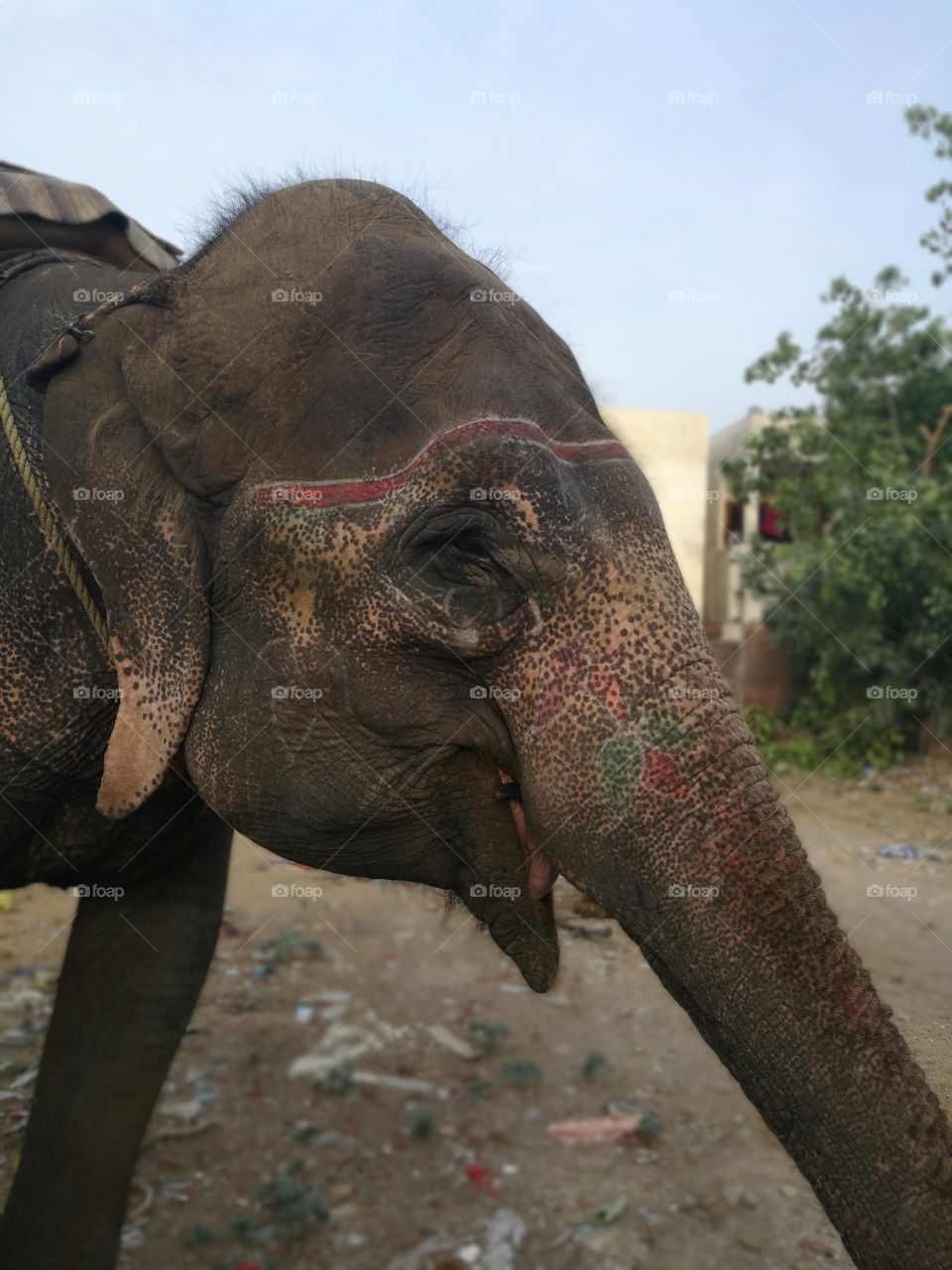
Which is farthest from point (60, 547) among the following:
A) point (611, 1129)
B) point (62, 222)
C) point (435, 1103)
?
point (611, 1129)

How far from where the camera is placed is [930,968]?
192 inches

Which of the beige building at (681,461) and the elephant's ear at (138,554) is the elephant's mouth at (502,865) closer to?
the elephant's ear at (138,554)

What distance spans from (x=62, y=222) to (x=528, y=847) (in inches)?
74.8

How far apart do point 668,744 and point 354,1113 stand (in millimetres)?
2627

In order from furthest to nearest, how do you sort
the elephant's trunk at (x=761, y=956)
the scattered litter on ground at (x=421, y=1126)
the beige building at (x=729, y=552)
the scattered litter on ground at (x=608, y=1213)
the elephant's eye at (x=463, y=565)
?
the beige building at (x=729, y=552) → the scattered litter on ground at (x=421, y=1126) → the scattered litter on ground at (x=608, y=1213) → the elephant's eye at (x=463, y=565) → the elephant's trunk at (x=761, y=956)

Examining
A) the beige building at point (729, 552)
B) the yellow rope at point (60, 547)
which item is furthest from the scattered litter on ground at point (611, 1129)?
the beige building at point (729, 552)

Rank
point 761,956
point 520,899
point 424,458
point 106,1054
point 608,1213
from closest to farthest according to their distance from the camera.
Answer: point 761,956 → point 424,458 → point 520,899 → point 106,1054 → point 608,1213

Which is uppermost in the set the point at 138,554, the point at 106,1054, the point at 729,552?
the point at 138,554

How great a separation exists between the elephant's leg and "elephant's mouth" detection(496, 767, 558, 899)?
1.03 metres

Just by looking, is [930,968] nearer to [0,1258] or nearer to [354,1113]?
[354,1113]

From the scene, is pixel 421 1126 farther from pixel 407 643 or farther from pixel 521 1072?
pixel 407 643

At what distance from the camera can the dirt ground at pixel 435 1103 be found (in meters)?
2.98

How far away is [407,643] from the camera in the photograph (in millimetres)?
1705

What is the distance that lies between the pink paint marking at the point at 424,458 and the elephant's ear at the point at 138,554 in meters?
0.21
